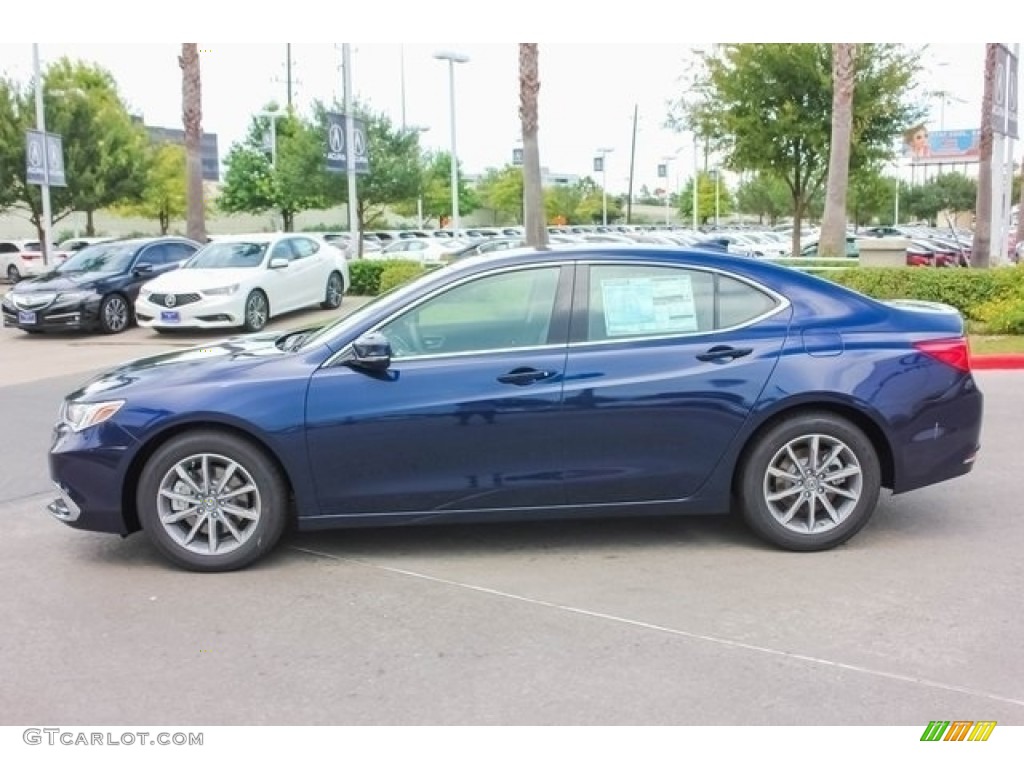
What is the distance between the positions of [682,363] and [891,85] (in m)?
20.5

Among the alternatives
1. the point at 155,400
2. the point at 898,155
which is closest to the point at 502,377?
the point at 155,400

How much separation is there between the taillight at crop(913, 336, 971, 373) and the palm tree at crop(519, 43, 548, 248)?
597 inches

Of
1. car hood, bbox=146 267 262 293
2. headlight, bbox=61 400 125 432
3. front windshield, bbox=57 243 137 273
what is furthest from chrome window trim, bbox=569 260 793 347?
front windshield, bbox=57 243 137 273

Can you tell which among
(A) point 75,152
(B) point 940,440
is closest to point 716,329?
(B) point 940,440

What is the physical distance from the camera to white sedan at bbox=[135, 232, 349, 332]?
15.4m

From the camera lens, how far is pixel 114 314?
16.6 m

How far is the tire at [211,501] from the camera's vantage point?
16.2 ft

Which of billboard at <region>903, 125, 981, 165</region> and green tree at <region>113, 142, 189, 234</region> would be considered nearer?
green tree at <region>113, 142, 189, 234</region>

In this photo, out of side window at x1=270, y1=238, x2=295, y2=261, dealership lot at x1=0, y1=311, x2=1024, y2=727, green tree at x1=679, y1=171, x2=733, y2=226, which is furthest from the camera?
green tree at x1=679, y1=171, x2=733, y2=226

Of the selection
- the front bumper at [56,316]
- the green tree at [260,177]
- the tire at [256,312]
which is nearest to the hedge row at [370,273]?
the tire at [256,312]

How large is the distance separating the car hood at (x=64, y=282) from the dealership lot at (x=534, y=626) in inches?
441

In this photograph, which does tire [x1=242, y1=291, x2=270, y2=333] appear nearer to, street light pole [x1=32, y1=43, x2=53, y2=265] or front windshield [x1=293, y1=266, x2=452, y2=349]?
front windshield [x1=293, y1=266, x2=452, y2=349]

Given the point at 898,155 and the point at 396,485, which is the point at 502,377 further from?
the point at 898,155

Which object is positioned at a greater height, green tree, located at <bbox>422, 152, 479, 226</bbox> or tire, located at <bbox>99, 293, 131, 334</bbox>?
green tree, located at <bbox>422, 152, 479, 226</bbox>
